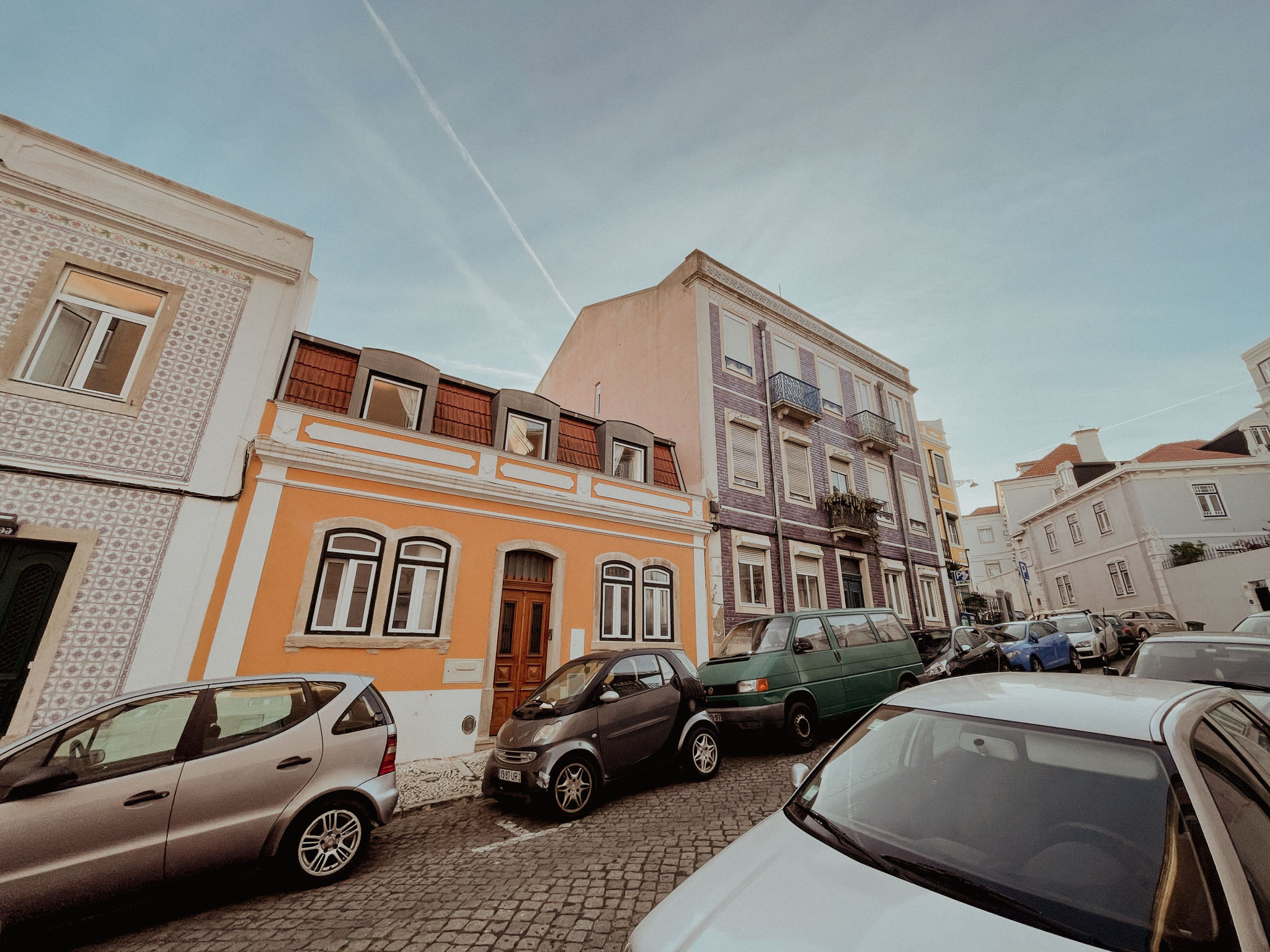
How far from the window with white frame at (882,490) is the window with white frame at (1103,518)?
63.0 ft

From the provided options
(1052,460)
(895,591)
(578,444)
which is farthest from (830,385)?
(1052,460)

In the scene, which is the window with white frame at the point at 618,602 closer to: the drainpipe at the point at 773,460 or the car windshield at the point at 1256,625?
the drainpipe at the point at 773,460

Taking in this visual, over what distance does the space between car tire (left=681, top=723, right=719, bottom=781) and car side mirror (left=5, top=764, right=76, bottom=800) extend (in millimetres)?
5496

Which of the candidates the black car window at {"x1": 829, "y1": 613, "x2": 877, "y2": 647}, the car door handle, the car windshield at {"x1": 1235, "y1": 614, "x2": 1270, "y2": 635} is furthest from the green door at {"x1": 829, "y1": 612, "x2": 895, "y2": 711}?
the car door handle

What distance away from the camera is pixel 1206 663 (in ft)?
15.9

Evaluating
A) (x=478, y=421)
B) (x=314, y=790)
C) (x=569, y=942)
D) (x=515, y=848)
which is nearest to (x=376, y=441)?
(x=478, y=421)

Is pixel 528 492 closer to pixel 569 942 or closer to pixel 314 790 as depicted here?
pixel 314 790

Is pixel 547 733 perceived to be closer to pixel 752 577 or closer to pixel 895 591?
pixel 752 577

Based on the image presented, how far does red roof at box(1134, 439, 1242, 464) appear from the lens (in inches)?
1114

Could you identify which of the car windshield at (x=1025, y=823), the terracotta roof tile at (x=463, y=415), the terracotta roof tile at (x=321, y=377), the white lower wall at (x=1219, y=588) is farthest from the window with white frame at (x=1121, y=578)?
the terracotta roof tile at (x=321, y=377)

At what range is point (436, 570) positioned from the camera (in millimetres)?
9234

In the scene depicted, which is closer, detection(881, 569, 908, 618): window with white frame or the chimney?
detection(881, 569, 908, 618): window with white frame

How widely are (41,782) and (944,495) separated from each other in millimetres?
25837

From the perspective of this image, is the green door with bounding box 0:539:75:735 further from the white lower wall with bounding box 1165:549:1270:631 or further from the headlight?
the white lower wall with bounding box 1165:549:1270:631
